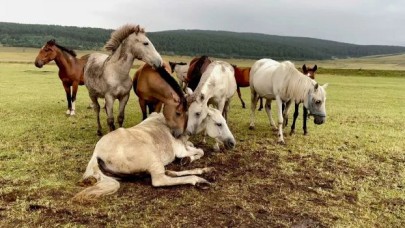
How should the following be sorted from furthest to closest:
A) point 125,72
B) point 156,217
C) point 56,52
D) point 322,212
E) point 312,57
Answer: point 312,57
point 56,52
point 125,72
point 322,212
point 156,217

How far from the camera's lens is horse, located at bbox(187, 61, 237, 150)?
6742 millimetres

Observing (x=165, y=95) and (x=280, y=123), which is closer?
(x=165, y=95)

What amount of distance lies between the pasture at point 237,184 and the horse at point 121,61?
3.94 feet

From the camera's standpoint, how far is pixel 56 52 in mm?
11984

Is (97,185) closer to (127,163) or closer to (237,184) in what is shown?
(127,163)

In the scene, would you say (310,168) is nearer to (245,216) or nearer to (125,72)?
(245,216)

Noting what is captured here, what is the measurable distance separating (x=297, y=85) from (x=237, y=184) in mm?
3794

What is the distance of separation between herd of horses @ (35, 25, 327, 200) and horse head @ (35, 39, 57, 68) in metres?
3.70

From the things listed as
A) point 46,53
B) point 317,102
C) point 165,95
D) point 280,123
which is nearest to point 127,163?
point 165,95

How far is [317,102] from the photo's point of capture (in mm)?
8523

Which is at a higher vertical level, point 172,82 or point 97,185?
point 172,82

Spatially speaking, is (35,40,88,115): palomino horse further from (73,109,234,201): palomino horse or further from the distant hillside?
the distant hillside

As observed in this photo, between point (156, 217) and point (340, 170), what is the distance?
3687 millimetres

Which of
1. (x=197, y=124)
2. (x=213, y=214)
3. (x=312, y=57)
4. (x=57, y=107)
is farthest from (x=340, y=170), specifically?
(x=312, y=57)
